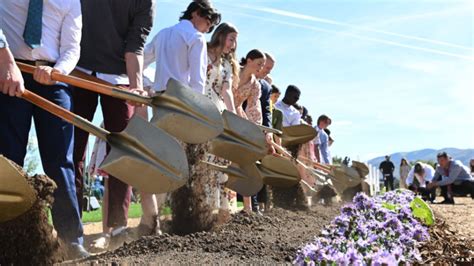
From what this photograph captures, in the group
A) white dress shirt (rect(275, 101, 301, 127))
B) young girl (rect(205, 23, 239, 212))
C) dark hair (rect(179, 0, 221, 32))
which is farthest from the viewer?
white dress shirt (rect(275, 101, 301, 127))

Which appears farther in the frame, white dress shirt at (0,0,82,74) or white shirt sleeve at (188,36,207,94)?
white shirt sleeve at (188,36,207,94)

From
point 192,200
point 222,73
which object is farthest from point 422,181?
point 192,200

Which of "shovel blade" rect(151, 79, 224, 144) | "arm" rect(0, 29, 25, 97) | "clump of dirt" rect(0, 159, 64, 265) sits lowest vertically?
"clump of dirt" rect(0, 159, 64, 265)

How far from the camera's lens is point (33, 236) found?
2693 millimetres

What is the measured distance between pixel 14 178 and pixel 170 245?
1.02m

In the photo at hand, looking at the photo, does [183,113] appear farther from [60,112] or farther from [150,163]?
[60,112]

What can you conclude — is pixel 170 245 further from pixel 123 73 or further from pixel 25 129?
pixel 123 73

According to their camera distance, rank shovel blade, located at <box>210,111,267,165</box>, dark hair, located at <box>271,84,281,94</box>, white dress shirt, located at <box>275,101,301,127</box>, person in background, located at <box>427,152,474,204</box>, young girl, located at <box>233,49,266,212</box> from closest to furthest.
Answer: shovel blade, located at <box>210,111,267,165</box>
young girl, located at <box>233,49,266,212</box>
dark hair, located at <box>271,84,281,94</box>
white dress shirt, located at <box>275,101,301,127</box>
person in background, located at <box>427,152,474,204</box>

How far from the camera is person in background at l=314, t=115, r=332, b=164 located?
11.0 meters

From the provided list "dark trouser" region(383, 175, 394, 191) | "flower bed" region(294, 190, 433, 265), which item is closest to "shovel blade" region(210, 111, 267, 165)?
"flower bed" region(294, 190, 433, 265)

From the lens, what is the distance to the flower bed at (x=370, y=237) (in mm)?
2020

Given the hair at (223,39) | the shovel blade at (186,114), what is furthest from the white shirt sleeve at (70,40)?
the hair at (223,39)

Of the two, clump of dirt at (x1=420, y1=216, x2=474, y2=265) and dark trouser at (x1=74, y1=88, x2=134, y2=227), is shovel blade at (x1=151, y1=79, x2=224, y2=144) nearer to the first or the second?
dark trouser at (x1=74, y1=88, x2=134, y2=227)

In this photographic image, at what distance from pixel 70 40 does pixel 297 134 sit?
4457 millimetres
